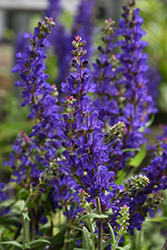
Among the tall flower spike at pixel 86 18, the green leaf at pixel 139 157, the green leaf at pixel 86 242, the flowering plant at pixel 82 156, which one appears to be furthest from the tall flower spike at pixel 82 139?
the tall flower spike at pixel 86 18

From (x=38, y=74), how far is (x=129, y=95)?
47 centimetres

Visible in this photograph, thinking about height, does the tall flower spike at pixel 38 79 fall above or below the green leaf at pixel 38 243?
above

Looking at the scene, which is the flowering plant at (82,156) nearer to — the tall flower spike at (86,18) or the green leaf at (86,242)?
the green leaf at (86,242)

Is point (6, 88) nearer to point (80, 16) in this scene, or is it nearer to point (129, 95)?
point (80, 16)

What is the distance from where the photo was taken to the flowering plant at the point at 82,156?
103 cm

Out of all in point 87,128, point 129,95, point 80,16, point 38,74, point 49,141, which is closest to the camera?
point 87,128

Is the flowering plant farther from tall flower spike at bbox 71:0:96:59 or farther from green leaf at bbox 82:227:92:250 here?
tall flower spike at bbox 71:0:96:59

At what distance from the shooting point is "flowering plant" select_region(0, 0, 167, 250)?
1.03 m

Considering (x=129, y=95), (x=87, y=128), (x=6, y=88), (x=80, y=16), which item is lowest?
(x=87, y=128)

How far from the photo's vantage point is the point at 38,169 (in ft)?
4.65

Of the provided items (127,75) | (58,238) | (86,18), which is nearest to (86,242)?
(58,238)

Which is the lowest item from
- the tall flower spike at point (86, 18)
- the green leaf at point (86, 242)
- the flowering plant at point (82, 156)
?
the green leaf at point (86, 242)

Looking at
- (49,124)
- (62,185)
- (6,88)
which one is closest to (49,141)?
(49,124)

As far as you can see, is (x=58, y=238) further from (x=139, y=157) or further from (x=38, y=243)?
(x=139, y=157)
